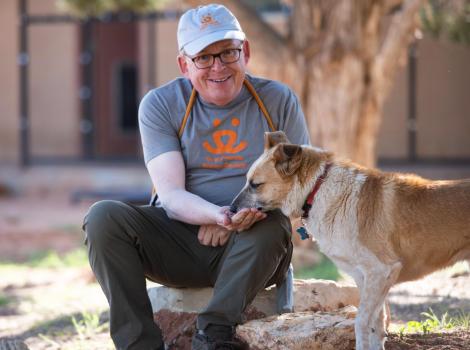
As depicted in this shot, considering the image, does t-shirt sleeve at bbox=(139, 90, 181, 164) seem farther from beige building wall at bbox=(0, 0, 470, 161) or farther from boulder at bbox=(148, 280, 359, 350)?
beige building wall at bbox=(0, 0, 470, 161)

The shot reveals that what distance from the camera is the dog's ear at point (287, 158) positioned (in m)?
3.95

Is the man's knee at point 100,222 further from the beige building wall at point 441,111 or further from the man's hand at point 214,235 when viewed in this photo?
the beige building wall at point 441,111

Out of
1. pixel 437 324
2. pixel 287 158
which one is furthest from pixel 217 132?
pixel 437 324

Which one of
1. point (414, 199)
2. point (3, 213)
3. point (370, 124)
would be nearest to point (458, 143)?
point (370, 124)

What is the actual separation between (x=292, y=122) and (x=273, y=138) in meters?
0.38

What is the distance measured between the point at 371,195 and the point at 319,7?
162 inches

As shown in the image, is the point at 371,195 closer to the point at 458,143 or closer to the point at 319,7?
the point at 319,7

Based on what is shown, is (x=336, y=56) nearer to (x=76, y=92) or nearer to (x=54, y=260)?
(x=54, y=260)

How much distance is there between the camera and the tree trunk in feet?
25.1

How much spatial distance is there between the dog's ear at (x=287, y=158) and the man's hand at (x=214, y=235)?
0.45 m

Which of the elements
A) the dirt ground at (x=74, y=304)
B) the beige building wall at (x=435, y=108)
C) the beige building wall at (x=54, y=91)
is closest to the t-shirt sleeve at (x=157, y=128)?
the dirt ground at (x=74, y=304)

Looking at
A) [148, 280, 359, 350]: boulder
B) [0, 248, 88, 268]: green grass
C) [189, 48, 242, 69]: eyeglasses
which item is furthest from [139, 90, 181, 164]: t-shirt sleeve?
[0, 248, 88, 268]: green grass

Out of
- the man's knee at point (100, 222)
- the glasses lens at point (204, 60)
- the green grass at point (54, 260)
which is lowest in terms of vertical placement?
the green grass at point (54, 260)

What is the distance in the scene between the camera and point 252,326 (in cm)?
403
